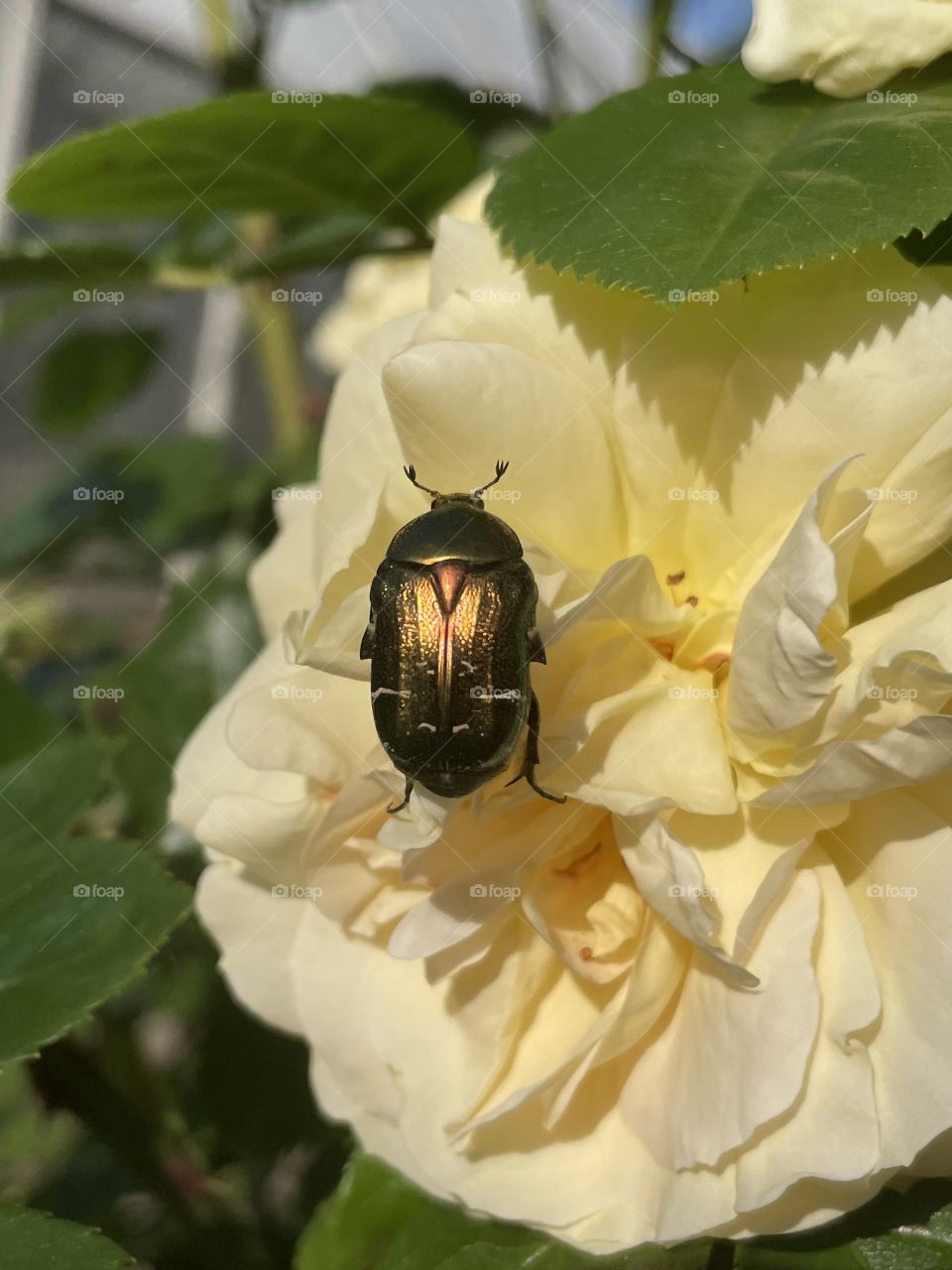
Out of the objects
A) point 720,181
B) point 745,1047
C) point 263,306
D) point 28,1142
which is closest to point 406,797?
point 745,1047

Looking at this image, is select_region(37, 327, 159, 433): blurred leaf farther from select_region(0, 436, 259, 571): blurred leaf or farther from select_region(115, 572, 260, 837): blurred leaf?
select_region(115, 572, 260, 837): blurred leaf

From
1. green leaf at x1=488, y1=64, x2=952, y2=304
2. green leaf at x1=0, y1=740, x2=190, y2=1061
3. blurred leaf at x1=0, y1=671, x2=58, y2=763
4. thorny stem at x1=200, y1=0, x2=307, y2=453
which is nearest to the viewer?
green leaf at x1=488, y1=64, x2=952, y2=304

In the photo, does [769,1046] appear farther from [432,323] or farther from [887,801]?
[432,323]

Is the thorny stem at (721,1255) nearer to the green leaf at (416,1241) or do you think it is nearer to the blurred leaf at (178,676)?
the green leaf at (416,1241)

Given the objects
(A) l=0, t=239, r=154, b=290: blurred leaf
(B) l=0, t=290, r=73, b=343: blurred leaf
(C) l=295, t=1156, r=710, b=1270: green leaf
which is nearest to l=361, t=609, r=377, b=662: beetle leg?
(C) l=295, t=1156, r=710, b=1270: green leaf

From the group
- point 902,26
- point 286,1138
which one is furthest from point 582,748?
point 286,1138
